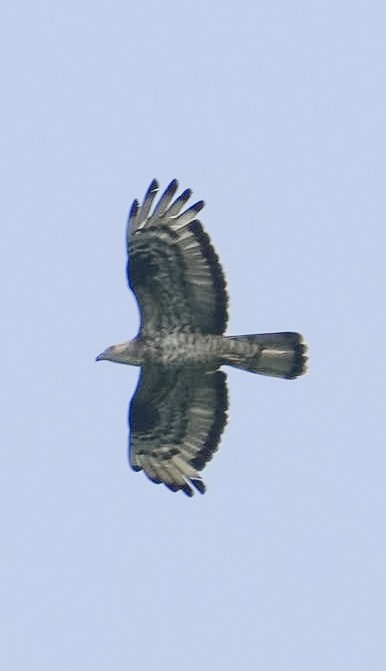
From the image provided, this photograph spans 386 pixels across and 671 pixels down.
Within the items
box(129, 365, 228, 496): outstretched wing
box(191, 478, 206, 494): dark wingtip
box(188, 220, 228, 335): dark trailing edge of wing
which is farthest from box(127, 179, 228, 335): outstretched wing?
box(191, 478, 206, 494): dark wingtip

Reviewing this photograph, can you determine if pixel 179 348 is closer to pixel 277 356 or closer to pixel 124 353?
pixel 124 353

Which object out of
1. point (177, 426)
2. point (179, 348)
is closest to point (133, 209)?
point (179, 348)

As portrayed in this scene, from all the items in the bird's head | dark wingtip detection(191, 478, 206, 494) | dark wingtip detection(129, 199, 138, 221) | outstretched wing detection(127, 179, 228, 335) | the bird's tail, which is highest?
dark wingtip detection(129, 199, 138, 221)

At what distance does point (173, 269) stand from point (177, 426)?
1842 mm

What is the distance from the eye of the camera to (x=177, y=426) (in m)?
22.3

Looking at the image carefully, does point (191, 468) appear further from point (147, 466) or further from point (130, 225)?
point (130, 225)

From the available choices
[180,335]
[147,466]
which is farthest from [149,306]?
[147,466]

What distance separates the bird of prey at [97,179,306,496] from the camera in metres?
21.2

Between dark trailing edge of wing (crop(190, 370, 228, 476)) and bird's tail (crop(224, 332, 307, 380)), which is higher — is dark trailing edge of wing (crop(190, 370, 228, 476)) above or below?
below

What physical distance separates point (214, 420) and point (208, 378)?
46 centimetres

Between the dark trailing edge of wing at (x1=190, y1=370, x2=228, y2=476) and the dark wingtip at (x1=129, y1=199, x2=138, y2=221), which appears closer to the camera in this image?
the dark wingtip at (x1=129, y1=199, x2=138, y2=221)

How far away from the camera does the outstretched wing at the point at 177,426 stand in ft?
72.4

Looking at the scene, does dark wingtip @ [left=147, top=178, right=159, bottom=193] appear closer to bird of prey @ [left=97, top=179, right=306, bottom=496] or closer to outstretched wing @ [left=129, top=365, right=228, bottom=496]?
bird of prey @ [left=97, top=179, right=306, bottom=496]

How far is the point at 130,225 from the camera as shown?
2119 cm
